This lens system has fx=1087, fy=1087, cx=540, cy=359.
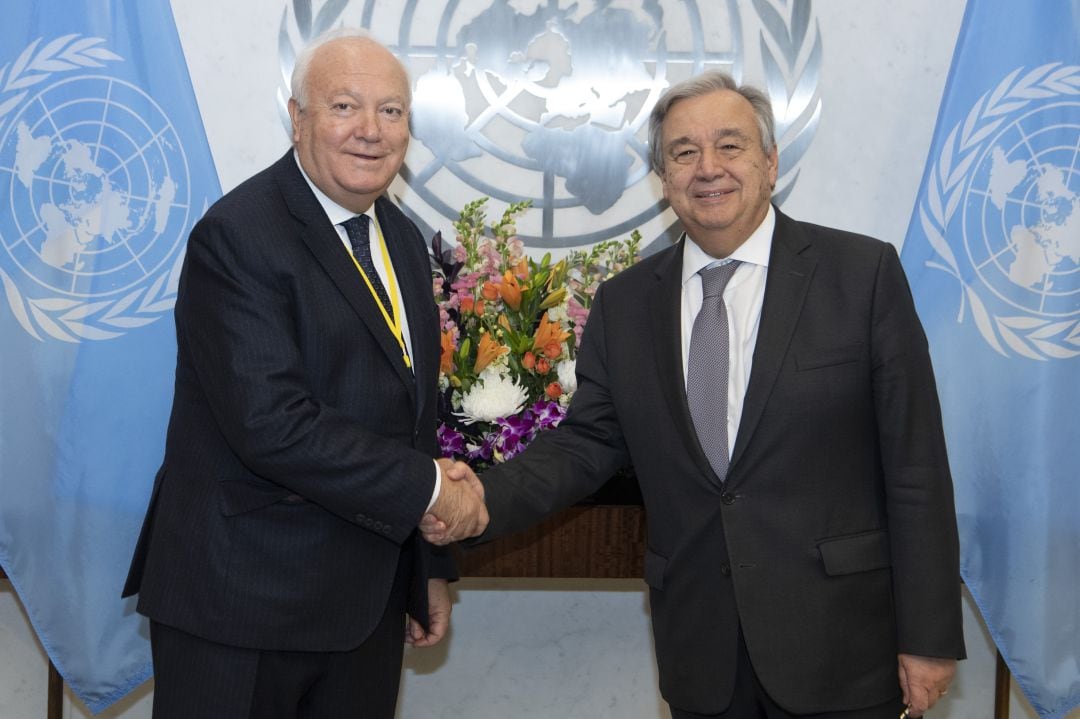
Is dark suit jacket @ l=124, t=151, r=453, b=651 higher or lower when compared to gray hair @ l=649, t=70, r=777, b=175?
lower

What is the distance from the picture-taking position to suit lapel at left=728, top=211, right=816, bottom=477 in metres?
2.02

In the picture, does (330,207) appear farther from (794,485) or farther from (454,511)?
(794,485)

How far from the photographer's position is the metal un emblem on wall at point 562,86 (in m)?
3.23

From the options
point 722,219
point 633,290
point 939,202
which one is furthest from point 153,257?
point 939,202

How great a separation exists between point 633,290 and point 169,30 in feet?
5.02

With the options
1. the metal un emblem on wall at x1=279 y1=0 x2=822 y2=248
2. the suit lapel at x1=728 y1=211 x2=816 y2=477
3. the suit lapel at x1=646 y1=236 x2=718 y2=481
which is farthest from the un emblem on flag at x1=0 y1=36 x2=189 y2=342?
the suit lapel at x1=728 y1=211 x2=816 y2=477

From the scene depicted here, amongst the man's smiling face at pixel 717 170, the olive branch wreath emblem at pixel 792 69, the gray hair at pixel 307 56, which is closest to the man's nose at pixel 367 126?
the gray hair at pixel 307 56

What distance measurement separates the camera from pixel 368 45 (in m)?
2.13

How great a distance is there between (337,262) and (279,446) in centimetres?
36

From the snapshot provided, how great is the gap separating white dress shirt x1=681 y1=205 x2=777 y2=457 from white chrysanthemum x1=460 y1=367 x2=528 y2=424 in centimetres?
59

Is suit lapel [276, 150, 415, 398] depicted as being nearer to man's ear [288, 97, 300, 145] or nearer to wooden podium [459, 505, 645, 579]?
man's ear [288, 97, 300, 145]

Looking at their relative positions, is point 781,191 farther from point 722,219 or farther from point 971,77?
point 722,219

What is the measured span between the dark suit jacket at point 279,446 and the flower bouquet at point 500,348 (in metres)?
0.62

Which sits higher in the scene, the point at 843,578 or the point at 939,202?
the point at 939,202
